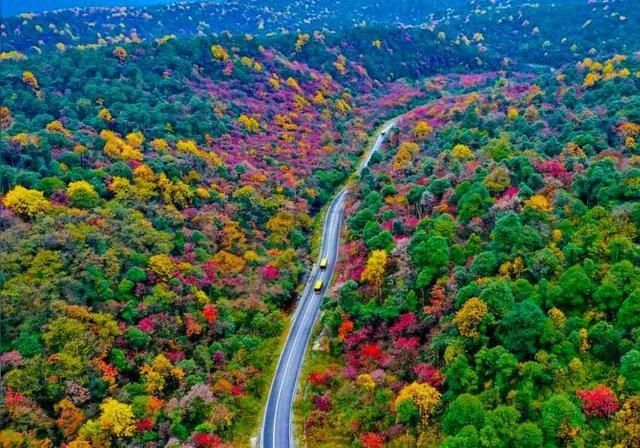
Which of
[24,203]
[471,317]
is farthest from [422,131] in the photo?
[24,203]

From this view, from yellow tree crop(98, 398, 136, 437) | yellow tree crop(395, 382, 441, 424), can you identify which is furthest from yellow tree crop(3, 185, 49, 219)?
yellow tree crop(395, 382, 441, 424)

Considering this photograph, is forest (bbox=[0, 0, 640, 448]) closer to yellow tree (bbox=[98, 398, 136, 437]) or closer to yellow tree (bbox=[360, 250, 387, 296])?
yellow tree (bbox=[98, 398, 136, 437])

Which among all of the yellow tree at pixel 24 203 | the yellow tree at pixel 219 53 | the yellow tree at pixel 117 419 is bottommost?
the yellow tree at pixel 117 419

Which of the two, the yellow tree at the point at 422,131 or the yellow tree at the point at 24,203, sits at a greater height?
the yellow tree at the point at 422,131

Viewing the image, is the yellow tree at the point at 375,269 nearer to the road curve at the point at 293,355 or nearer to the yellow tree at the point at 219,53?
the road curve at the point at 293,355

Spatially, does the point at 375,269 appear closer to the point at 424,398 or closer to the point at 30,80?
the point at 424,398

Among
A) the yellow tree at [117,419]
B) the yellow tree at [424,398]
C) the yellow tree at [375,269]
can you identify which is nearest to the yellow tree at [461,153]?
the yellow tree at [375,269]
